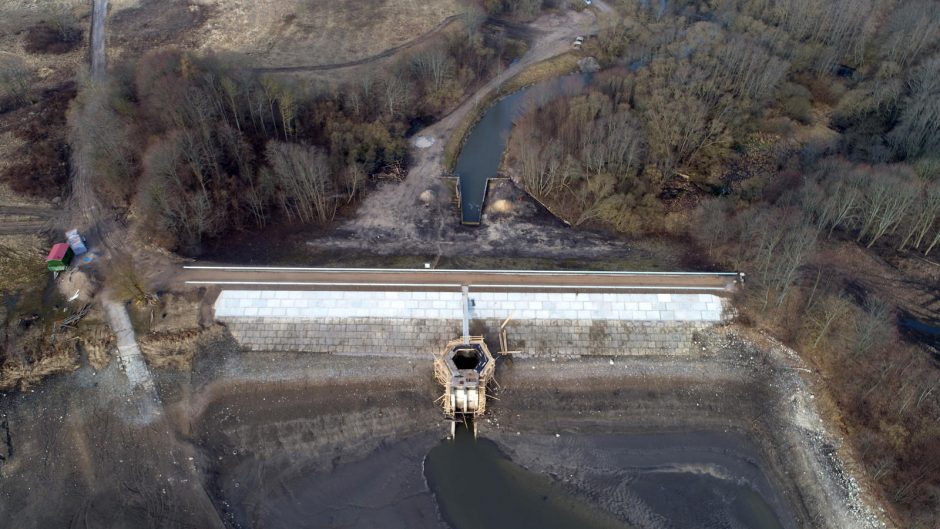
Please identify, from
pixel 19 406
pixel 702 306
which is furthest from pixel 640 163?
pixel 19 406

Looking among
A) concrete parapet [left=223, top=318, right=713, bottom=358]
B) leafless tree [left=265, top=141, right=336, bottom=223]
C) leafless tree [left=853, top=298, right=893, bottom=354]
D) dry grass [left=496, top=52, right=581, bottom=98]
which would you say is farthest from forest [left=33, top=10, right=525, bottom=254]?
leafless tree [left=853, top=298, right=893, bottom=354]

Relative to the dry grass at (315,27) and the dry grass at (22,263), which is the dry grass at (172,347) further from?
the dry grass at (315,27)

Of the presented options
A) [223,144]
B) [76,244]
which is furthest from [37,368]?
[223,144]

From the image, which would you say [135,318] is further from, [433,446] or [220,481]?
[433,446]

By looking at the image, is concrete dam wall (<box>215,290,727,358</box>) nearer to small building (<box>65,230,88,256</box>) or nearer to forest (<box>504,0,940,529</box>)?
forest (<box>504,0,940,529</box>)

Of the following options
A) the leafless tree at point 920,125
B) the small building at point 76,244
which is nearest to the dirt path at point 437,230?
the small building at point 76,244
